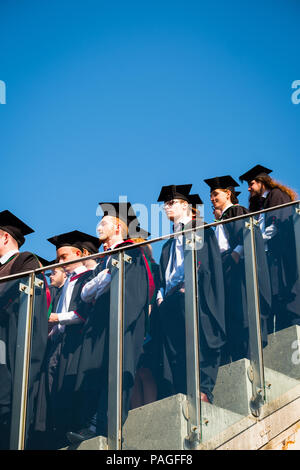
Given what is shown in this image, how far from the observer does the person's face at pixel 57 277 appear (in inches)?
200

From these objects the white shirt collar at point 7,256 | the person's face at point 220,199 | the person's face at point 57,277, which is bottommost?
the person's face at point 57,277

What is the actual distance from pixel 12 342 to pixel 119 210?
275 centimetres

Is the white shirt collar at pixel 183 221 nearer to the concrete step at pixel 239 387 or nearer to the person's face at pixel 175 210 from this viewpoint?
the person's face at pixel 175 210

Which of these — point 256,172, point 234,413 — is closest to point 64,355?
point 234,413

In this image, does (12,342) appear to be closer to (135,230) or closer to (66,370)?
(66,370)

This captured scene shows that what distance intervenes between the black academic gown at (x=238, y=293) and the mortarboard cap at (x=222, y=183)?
6.90ft

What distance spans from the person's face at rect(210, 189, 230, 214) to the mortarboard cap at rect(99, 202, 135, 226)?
2.79 ft

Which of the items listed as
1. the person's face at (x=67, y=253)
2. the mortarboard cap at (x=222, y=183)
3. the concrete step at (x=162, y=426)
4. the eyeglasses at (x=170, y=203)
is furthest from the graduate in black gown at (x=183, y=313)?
the person's face at (x=67, y=253)

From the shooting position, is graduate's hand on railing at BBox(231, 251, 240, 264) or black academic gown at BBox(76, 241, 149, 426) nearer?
black academic gown at BBox(76, 241, 149, 426)

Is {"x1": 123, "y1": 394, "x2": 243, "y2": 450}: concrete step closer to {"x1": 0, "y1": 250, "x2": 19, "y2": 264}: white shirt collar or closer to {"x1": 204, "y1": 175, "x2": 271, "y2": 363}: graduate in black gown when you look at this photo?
{"x1": 204, "y1": 175, "x2": 271, "y2": 363}: graduate in black gown

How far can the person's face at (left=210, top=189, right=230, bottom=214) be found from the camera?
24.3 ft

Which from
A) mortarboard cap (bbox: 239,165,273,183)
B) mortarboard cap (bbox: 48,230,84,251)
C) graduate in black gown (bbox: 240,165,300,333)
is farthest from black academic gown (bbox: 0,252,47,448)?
mortarboard cap (bbox: 239,165,273,183)

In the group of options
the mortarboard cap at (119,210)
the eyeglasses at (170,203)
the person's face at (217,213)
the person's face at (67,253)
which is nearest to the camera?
the eyeglasses at (170,203)

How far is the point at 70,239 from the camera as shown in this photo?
7.86 m
